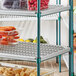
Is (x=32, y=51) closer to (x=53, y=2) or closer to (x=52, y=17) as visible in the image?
(x=52, y=17)

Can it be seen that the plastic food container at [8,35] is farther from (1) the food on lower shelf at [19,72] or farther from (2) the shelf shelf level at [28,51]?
(1) the food on lower shelf at [19,72]

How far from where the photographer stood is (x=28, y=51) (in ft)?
9.45

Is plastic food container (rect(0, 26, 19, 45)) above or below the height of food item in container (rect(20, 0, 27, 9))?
below

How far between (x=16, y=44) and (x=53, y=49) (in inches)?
18.1

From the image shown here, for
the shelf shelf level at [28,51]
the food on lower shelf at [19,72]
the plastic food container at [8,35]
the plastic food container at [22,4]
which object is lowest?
the food on lower shelf at [19,72]

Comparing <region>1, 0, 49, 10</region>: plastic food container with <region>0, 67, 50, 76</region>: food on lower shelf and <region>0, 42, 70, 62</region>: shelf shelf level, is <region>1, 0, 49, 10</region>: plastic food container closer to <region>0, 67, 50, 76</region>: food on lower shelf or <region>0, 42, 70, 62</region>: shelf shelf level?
<region>0, 42, 70, 62</region>: shelf shelf level

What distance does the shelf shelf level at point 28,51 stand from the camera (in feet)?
8.66

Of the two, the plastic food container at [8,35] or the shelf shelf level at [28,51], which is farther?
the plastic food container at [8,35]

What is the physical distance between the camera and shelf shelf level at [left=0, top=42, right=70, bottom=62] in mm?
2641

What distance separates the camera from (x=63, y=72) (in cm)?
381

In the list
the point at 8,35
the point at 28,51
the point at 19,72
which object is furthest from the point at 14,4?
the point at 19,72

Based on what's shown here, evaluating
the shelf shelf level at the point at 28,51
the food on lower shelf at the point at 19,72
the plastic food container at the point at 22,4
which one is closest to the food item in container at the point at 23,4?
the plastic food container at the point at 22,4

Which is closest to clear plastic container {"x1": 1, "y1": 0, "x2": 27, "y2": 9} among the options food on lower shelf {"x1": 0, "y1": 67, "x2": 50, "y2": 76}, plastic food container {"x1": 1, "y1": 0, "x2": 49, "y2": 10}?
plastic food container {"x1": 1, "y1": 0, "x2": 49, "y2": 10}

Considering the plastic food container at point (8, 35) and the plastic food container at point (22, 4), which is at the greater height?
the plastic food container at point (22, 4)
